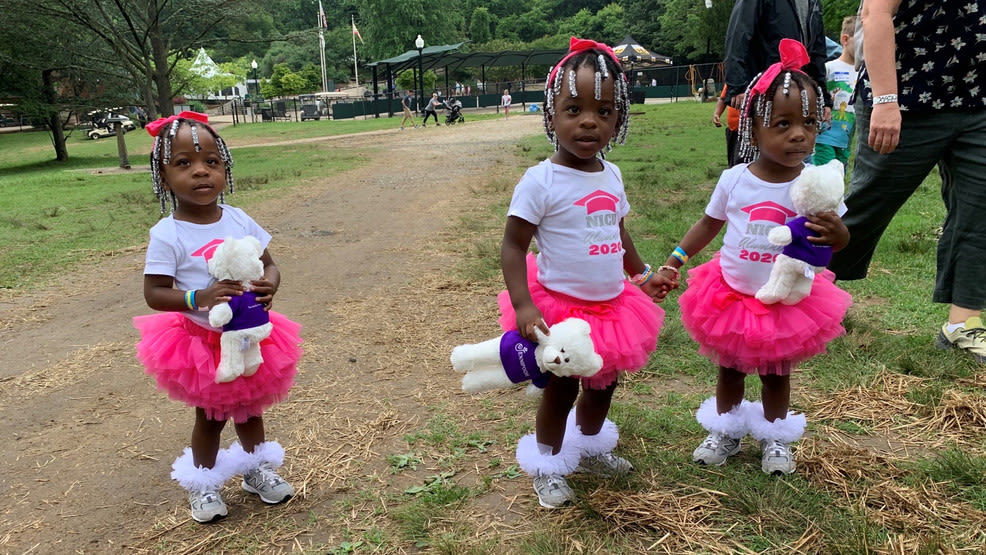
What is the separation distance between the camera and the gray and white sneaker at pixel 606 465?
272 cm

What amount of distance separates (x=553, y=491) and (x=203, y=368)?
137cm

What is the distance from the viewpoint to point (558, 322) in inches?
93.8

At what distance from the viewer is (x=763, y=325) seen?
248cm

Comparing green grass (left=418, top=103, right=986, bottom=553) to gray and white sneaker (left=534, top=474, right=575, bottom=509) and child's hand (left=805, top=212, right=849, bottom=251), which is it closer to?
gray and white sneaker (left=534, top=474, right=575, bottom=509)

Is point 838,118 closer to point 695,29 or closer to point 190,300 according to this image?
point 190,300

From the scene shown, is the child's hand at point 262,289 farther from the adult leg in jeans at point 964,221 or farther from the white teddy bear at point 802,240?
the adult leg in jeans at point 964,221

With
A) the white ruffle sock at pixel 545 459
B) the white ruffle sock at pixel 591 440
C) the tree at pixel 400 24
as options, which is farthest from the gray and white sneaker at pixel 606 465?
the tree at pixel 400 24

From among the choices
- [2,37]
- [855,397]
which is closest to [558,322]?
[855,397]

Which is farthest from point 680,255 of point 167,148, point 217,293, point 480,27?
point 480,27

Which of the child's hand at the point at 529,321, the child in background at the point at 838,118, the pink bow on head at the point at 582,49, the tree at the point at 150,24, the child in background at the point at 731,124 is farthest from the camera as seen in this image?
the tree at the point at 150,24

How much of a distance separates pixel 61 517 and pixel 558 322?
7.09 ft

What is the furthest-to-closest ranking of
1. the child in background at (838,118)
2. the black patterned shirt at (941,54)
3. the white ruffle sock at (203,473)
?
the child in background at (838,118)
the black patterned shirt at (941,54)
the white ruffle sock at (203,473)

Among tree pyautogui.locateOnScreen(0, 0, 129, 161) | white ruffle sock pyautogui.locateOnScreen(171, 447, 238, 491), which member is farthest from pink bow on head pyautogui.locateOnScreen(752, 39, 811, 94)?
tree pyautogui.locateOnScreen(0, 0, 129, 161)

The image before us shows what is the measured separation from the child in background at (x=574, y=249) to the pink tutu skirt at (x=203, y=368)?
912 millimetres
